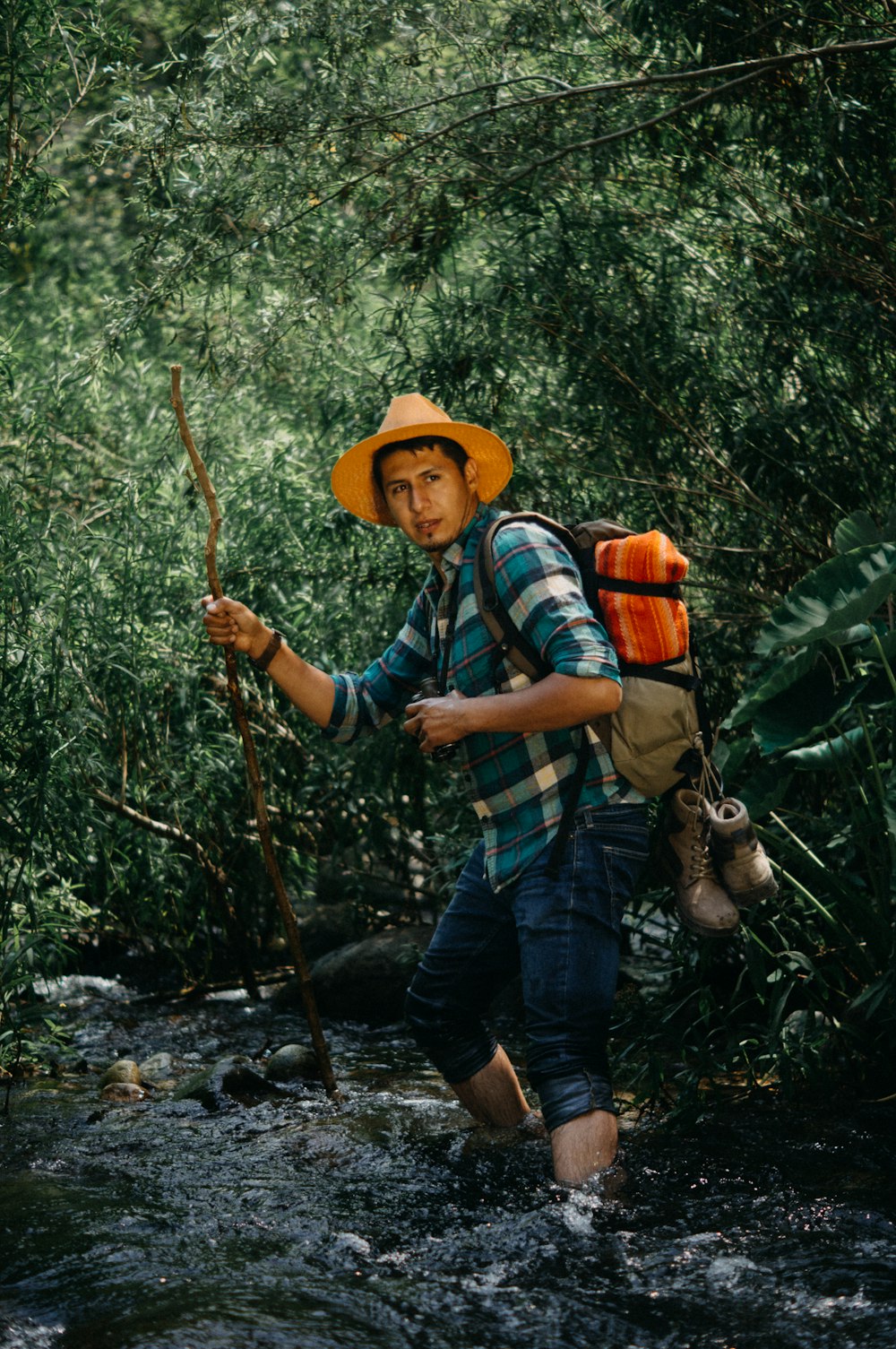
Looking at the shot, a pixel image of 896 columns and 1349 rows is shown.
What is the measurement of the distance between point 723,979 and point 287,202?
341cm

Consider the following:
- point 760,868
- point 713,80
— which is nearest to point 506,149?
point 713,80

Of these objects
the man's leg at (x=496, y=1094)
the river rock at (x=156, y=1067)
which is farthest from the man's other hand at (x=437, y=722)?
the river rock at (x=156, y=1067)

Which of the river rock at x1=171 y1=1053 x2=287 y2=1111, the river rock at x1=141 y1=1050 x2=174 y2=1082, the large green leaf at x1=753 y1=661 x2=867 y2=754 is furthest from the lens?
the river rock at x1=141 y1=1050 x2=174 y2=1082

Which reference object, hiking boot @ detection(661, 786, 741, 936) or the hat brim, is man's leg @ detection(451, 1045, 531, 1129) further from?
the hat brim

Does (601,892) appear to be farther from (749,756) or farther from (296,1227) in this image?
(749,756)

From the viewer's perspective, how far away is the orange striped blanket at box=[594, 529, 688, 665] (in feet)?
Result: 11.0

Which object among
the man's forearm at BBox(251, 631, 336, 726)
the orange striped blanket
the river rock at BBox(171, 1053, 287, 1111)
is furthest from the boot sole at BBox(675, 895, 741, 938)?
the river rock at BBox(171, 1053, 287, 1111)

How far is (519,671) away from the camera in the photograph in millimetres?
3379

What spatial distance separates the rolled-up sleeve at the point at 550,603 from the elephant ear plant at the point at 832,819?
0.72m

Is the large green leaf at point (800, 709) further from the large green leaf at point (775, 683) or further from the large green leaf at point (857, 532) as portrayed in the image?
the large green leaf at point (857, 532)

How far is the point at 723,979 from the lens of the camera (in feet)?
16.5

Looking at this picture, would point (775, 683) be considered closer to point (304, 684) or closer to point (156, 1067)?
point (304, 684)

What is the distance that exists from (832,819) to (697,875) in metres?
1.01

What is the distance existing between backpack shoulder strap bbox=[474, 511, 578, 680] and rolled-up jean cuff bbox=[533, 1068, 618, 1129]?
974mm
